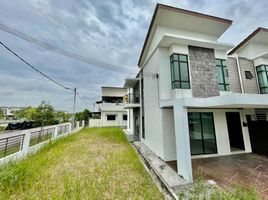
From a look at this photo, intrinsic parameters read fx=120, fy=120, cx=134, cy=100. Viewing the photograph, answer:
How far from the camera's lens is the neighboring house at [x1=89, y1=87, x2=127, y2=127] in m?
23.1

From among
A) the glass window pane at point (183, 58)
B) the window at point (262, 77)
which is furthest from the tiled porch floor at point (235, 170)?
the glass window pane at point (183, 58)

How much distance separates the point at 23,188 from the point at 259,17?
16927 millimetres

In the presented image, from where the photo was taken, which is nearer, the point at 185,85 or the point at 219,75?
the point at 185,85

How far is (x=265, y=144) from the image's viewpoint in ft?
23.1

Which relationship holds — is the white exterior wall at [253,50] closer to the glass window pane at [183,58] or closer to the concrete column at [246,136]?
the concrete column at [246,136]

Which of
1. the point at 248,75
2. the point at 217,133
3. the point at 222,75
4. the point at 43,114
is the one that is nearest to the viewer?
the point at 217,133

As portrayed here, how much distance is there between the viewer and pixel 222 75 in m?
7.73

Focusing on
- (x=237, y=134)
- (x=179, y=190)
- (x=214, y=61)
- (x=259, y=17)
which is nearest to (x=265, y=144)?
(x=237, y=134)

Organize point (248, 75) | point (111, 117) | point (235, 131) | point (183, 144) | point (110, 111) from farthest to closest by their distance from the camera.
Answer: point (111, 117), point (110, 111), point (248, 75), point (235, 131), point (183, 144)

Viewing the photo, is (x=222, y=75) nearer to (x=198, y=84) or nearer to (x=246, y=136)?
(x=198, y=84)

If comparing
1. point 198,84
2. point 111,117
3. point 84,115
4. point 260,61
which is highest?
point 260,61

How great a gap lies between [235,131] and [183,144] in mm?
6763

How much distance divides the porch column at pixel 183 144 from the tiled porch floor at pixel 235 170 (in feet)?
2.23

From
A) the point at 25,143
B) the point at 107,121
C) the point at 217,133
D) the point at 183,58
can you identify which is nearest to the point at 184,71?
the point at 183,58
